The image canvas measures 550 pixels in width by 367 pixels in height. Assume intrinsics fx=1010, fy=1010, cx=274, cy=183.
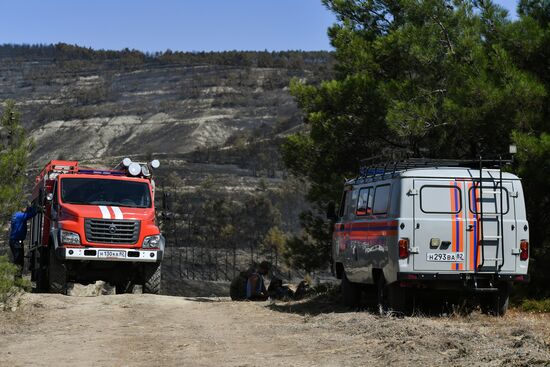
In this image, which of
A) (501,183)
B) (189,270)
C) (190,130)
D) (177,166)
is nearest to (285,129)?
(190,130)

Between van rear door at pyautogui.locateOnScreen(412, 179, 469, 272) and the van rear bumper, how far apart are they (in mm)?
89

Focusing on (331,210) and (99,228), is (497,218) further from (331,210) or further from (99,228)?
(99,228)

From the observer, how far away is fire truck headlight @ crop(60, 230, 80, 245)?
21.1 m

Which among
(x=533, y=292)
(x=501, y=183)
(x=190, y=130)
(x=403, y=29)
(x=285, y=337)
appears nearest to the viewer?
(x=285, y=337)

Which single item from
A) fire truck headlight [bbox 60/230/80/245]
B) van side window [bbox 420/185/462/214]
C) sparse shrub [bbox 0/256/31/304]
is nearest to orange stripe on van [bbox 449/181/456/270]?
van side window [bbox 420/185/462/214]

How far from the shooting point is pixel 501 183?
14969 mm

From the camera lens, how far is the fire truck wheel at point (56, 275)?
21.7 meters

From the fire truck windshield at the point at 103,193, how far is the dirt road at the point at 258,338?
4.30 m

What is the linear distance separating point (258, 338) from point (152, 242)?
9006 mm

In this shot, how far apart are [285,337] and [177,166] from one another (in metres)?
85.8

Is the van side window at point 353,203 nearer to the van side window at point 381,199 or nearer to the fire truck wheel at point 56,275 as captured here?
the van side window at point 381,199

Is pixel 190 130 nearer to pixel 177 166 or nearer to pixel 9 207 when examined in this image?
pixel 177 166

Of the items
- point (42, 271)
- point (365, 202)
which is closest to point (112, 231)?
point (42, 271)

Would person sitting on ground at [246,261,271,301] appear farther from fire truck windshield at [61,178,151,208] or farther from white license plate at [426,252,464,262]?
white license plate at [426,252,464,262]
